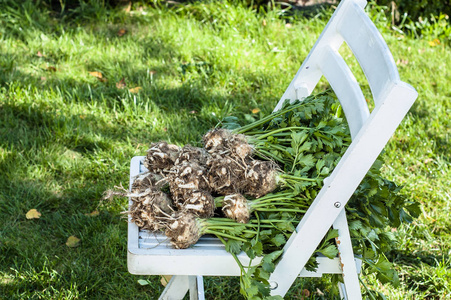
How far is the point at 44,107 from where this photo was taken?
146 inches

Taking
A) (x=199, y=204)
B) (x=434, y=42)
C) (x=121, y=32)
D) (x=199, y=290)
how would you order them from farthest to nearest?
(x=434, y=42), (x=121, y=32), (x=199, y=290), (x=199, y=204)

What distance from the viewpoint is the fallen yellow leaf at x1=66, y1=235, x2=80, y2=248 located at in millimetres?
2828

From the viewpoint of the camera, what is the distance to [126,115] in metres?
3.68

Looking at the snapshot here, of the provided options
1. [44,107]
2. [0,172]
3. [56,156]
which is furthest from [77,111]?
[0,172]

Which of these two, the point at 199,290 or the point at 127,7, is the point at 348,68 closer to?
the point at 199,290

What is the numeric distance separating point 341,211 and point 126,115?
7.36 feet


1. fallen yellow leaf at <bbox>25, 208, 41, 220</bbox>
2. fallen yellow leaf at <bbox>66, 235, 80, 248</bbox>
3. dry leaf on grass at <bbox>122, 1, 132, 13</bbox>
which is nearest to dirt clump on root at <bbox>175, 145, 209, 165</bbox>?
fallen yellow leaf at <bbox>66, 235, 80, 248</bbox>

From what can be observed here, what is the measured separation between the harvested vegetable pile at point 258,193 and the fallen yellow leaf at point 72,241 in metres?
1.10

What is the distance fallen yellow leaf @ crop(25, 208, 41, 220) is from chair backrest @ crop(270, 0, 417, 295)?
1.72m

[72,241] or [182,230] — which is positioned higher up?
[182,230]

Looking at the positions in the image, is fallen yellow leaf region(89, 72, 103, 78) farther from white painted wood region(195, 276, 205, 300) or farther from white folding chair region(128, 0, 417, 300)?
white folding chair region(128, 0, 417, 300)

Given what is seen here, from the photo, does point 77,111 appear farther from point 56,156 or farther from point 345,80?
point 345,80

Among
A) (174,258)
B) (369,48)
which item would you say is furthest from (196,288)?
(369,48)

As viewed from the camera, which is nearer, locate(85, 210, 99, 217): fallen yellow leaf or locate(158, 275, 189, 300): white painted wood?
locate(158, 275, 189, 300): white painted wood
